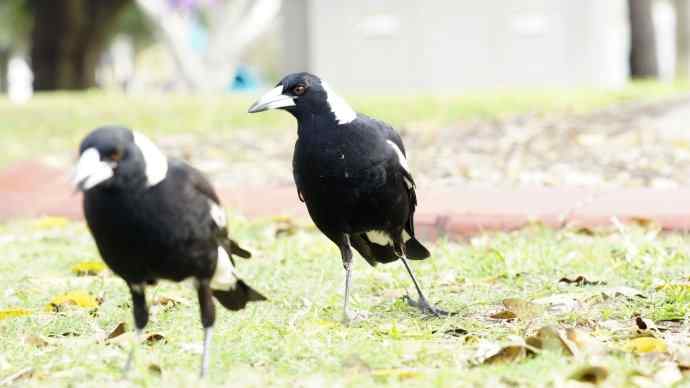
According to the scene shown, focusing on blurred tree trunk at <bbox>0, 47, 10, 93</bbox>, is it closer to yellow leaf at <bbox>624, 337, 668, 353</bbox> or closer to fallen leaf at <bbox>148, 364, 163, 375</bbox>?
fallen leaf at <bbox>148, 364, 163, 375</bbox>

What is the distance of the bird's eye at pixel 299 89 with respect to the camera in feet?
14.7

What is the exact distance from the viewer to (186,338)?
13.9ft

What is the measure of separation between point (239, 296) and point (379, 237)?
949 mm

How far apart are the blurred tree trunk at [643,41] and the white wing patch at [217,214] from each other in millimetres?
18291

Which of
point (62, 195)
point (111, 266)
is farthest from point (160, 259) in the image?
point (62, 195)

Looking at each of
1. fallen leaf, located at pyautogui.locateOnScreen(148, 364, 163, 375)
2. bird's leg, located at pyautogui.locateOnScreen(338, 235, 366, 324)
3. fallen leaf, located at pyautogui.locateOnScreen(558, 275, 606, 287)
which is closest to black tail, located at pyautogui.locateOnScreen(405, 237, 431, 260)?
bird's leg, located at pyautogui.locateOnScreen(338, 235, 366, 324)

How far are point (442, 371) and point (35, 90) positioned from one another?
2134 centimetres

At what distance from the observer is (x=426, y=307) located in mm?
4715

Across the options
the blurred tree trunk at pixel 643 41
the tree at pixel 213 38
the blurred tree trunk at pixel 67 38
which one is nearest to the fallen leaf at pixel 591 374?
the blurred tree trunk at pixel 643 41

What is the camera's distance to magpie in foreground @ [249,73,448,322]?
4434mm

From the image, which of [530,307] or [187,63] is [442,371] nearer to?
[530,307]

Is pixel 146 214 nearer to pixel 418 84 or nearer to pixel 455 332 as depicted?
pixel 455 332

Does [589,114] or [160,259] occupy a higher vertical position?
[160,259]

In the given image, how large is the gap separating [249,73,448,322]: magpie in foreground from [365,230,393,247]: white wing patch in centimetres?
13
